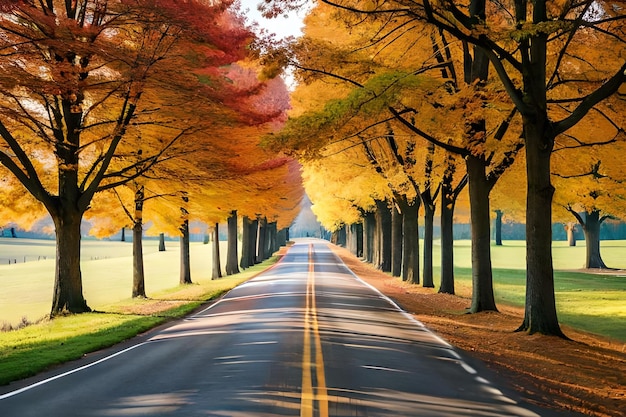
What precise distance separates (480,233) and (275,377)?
10.8m

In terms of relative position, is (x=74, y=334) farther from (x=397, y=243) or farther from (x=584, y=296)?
(x=397, y=243)

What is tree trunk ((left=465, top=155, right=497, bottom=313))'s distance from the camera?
59.2ft

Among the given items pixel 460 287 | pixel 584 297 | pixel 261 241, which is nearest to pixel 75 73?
pixel 584 297

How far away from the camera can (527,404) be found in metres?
7.59

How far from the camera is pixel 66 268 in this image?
19.4m

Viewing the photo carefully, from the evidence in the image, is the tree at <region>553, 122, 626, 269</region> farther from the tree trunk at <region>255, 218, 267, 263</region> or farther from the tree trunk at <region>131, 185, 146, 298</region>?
the tree trunk at <region>255, 218, 267, 263</region>

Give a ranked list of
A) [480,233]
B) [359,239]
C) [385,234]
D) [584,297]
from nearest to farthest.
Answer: [480,233], [584,297], [385,234], [359,239]

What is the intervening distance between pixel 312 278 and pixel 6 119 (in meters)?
18.2

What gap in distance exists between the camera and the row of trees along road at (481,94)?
519 inches

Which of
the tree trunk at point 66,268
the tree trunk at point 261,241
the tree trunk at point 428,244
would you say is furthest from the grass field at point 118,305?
the tree trunk at point 261,241

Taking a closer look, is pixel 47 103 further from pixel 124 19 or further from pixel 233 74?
pixel 233 74

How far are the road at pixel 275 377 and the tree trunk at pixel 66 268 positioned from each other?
18.8ft

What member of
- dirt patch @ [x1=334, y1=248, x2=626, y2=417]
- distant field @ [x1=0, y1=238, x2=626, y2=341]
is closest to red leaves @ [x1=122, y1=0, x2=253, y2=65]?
dirt patch @ [x1=334, y1=248, x2=626, y2=417]

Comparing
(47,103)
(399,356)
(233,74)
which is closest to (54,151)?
(47,103)
